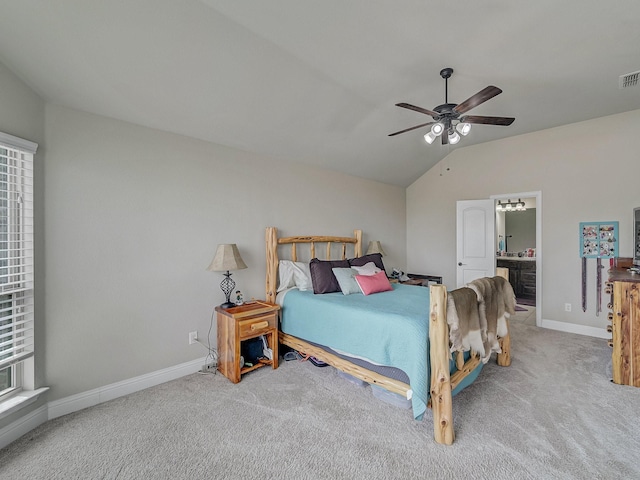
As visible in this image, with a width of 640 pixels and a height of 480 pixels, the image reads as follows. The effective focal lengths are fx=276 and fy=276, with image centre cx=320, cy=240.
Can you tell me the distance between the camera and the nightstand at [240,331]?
2576mm

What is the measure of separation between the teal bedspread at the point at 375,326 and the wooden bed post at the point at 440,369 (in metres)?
0.05

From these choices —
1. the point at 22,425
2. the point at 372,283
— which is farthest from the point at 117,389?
the point at 372,283

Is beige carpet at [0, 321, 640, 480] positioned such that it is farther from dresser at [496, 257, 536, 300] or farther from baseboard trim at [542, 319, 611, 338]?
dresser at [496, 257, 536, 300]

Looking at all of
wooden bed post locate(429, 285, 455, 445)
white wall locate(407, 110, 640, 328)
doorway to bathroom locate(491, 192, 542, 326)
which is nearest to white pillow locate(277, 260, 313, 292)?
wooden bed post locate(429, 285, 455, 445)

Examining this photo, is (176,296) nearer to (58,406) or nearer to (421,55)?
(58,406)

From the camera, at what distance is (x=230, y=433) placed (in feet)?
6.22

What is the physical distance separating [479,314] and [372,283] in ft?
3.92

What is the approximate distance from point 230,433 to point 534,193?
4.89 m

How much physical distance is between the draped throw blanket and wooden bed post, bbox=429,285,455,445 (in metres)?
0.12

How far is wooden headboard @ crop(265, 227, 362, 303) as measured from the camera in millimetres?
3309

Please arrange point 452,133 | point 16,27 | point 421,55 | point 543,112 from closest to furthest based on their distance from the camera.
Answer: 1. point 16,27
2. point 421,55
3. point 452,133
4. point 543,112

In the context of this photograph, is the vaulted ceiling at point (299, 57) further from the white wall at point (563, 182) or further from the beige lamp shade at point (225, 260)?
the beige lamp shade at point (225, 260)

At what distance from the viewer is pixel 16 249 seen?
187cm

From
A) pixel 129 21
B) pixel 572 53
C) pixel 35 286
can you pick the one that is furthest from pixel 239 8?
pixel 572 53
